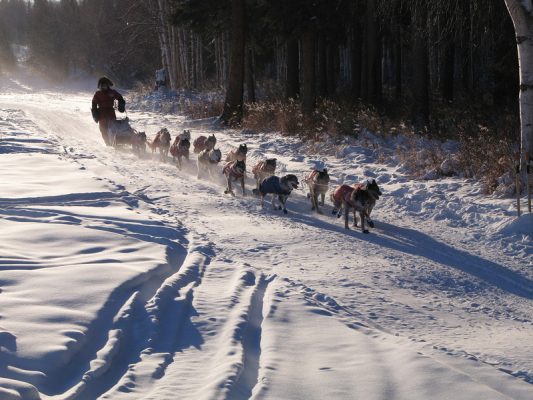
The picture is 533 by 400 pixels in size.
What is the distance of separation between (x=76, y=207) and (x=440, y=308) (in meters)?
5.85

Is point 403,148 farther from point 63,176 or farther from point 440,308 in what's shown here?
point 440,308

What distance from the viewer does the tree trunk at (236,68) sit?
21.3m

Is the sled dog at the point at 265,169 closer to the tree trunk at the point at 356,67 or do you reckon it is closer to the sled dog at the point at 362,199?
the sled dog at the point at 362,199

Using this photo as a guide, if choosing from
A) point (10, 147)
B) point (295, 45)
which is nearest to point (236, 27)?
point (295, 45)

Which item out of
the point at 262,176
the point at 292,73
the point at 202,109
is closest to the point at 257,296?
the point at 262,176

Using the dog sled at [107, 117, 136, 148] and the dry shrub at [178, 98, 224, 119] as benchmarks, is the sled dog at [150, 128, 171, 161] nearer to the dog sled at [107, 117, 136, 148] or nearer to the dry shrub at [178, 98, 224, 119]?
the dog sled at [107, 117, 136, 148]

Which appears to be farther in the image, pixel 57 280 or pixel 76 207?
pixel 76 207

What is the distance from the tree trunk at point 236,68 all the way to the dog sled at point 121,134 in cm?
561

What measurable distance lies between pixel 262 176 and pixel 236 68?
1150cm

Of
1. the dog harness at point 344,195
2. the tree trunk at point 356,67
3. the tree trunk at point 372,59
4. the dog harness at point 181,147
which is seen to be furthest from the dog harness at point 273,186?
the tree trunk at point 356,67

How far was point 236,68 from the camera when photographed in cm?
2184

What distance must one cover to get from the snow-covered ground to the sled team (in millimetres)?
383

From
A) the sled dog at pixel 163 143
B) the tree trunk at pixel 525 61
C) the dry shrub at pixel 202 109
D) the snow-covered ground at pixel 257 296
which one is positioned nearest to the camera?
the snow-covered ground at pixel 257 296

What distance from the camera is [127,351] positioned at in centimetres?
441
